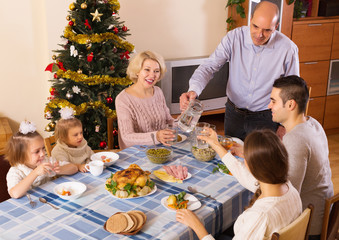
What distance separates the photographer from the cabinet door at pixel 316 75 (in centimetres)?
502

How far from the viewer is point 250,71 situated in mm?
3035

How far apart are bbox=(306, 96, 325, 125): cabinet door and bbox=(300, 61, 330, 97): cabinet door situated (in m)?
0.07

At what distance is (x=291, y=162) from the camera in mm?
1955

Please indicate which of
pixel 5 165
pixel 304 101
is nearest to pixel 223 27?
pixel 304 101

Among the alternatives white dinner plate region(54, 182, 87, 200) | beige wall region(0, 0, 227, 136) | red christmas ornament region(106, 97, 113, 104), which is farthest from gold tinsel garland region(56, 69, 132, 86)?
white dinner plate region(54, 182, 87, 200)

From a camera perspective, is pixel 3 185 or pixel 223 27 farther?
pixel 223 27

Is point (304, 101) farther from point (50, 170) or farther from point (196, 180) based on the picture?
point (50, 170)

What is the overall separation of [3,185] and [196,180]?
3.89ft

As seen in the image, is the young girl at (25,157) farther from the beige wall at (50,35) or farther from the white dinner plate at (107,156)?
the beige wall at (50,35)

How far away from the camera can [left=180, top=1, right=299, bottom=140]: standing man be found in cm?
295

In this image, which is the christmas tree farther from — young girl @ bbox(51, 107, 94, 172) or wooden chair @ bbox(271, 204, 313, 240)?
wooden chair @ bbox(271, 204, 313, 240)

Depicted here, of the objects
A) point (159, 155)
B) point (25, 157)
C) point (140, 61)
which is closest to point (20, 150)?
point (25, 157)

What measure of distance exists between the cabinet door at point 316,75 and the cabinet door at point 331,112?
170mm

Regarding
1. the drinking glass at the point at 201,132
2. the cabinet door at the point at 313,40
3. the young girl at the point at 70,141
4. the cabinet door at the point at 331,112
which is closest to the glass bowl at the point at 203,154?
the drinking glass at the point at 201,132
